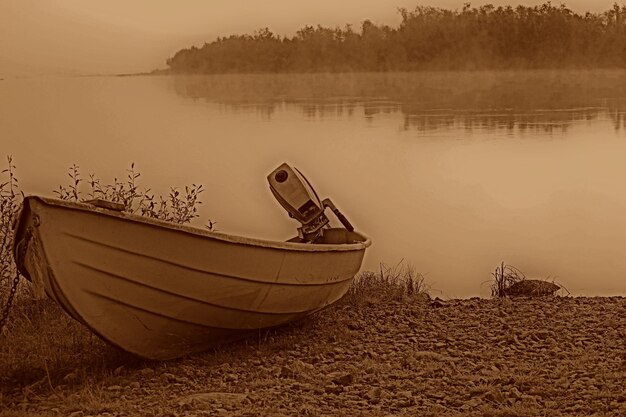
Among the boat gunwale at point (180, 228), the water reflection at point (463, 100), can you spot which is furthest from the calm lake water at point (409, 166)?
the boat gunwale at point (180, 228)

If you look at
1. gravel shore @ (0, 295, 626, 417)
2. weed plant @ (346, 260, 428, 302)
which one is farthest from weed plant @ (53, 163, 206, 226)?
gravel shore @ (0, 295, 626, 417)

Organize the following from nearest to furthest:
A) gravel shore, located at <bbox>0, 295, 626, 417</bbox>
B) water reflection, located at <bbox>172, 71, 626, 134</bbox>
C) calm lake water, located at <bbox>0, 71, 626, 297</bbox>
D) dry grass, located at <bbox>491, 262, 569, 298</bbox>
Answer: gravel shore, located at <bbox>0, 295, 626, 417</bbox>
dry grass, located at <bbox>491, 262, 569, 298</bbox>
calm lake water, located at <bbox>0, 71, 626, 297</bbox>
water reflection, located at <bbox>172, 71, 626, 134</bbox>

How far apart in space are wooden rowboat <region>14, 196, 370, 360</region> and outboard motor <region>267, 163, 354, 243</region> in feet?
3.58

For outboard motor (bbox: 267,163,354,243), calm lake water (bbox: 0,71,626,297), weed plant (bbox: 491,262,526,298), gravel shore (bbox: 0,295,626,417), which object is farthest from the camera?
calm lake water (bbox: 0,71,626,297)

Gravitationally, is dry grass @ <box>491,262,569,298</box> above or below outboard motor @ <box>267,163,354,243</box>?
below

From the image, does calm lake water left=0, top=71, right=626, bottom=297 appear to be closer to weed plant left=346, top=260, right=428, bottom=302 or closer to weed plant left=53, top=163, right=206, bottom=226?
weed plant left=346, top=260, right=428, bottom=302

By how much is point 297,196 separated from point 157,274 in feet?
7.28

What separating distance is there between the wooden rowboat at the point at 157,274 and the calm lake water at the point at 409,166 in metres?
4.05

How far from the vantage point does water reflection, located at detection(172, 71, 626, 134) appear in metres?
37.1

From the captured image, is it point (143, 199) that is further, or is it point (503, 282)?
A: point (503, 282)

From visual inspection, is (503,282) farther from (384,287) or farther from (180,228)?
(180,228)

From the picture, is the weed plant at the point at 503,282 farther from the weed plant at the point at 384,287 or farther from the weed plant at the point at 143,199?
the weed plant at the point at 143,199

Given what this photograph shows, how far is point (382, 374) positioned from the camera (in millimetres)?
6941

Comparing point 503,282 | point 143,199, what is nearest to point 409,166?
point 503,282
